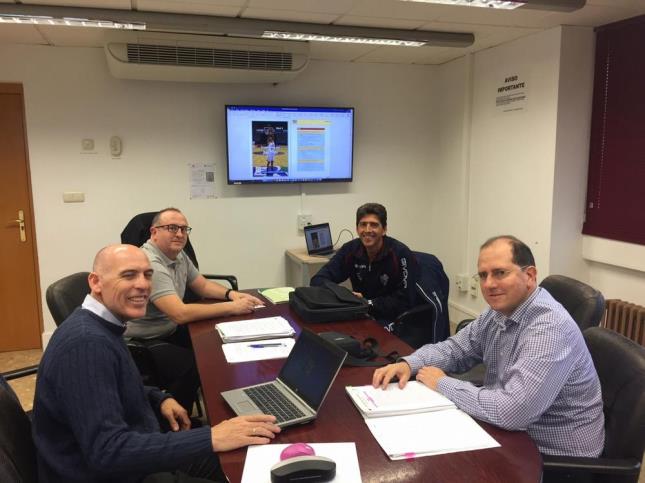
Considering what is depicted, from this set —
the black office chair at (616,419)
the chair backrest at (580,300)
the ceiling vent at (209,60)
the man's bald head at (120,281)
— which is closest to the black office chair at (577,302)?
the chair backrest at (580,300)

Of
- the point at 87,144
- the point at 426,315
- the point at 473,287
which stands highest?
the point at 87,144

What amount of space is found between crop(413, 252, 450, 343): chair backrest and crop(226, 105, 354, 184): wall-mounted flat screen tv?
181cm

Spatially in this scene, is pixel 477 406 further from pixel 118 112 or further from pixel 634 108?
pixel 118 112

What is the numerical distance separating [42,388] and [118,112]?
3.24 metres

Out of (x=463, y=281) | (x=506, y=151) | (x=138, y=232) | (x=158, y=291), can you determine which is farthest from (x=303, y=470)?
(x=463, y=281)

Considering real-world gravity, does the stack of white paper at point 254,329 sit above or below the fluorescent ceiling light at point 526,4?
below

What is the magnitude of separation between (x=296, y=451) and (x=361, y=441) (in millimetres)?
192

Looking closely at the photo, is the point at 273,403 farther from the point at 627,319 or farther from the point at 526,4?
the point at 627,319

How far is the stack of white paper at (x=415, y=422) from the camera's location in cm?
Result: 132

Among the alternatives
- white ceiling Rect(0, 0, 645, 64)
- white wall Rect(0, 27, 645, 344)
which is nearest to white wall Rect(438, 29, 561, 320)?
white wall Rect(0, 27, 645, 344)

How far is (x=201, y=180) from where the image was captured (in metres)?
4.37

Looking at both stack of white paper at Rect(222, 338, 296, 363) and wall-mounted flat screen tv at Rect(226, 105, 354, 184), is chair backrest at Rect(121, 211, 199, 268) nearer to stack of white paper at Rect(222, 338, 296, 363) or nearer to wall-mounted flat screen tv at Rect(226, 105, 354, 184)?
wall-mounted flat screen tv at Rect(226, 105, 354, 184)

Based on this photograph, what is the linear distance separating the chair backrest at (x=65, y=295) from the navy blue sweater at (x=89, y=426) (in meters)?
1.04

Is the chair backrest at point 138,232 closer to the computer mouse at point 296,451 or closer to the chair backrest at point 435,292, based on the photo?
the chair backrest at point 435,292
